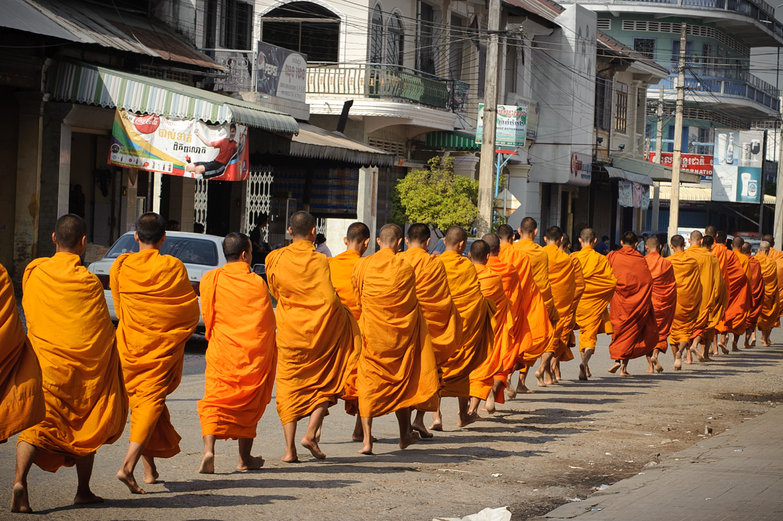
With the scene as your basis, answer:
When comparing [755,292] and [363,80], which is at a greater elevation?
[363,80]

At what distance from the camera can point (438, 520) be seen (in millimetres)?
6289

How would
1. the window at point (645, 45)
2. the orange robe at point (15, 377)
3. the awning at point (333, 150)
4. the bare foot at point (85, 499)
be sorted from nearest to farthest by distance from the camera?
the orange robe at point (15, 377) → the bare foot at point (85, 499) → the awning at point (333, 150) → the window at point (645, 45)

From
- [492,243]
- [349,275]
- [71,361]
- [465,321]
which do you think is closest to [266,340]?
[71,361]

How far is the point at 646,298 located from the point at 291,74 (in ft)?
36.9

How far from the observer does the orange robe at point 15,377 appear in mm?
5781

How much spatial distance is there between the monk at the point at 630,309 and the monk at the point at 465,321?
448 cm

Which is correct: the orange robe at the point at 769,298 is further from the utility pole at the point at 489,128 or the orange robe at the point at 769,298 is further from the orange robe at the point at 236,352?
the orange robe at the point at 236,352

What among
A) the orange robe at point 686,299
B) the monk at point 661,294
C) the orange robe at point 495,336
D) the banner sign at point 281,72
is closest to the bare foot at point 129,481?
the orange robe at point 495,336

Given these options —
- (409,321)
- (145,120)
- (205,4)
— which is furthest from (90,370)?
(205,4)

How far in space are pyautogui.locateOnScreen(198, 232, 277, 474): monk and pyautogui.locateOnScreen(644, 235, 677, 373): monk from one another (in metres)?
8.37

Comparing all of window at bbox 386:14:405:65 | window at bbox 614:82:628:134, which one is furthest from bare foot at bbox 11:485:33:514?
window at bbox 614:82:628:134

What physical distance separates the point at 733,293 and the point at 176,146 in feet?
29.4

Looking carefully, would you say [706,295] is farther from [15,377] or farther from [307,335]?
[15,377]

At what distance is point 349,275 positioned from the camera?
32.8 feet
